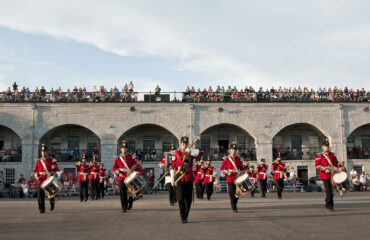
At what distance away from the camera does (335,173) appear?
1334 centimetres

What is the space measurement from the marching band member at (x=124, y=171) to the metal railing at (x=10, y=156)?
23.1 metres

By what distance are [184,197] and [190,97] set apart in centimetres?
2562

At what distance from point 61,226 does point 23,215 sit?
328cm

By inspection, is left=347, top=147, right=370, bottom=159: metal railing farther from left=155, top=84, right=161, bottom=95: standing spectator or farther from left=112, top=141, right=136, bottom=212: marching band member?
left=112, top=141, right=136, bottom=212: marching band member

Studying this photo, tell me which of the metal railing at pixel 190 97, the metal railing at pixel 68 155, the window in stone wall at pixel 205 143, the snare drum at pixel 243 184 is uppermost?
the metal railing at pixel 190 97

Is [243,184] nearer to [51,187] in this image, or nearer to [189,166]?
[189,166]

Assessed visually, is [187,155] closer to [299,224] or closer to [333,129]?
[299,224]

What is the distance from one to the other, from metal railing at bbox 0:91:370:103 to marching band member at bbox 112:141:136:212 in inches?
845

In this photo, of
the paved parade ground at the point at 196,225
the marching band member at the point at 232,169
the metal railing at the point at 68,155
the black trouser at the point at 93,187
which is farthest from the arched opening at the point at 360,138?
the paved parade ground at the point at 196,225

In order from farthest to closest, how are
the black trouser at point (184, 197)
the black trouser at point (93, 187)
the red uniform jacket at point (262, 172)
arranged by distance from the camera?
1. the red uniform jacket at point (262, 172)
2. the black trouser at point (93, 187)
3. the black trouser at point (184, 197)

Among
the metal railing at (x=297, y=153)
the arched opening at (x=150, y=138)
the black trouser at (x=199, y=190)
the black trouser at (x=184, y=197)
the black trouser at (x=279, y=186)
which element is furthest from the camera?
the arched opening at (x=150, y=138)

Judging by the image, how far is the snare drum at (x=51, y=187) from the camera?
13047 millimetres

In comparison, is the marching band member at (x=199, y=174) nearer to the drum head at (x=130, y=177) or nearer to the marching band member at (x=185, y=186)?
the drum head at (x=130, y=177)

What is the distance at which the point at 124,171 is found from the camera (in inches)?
542
